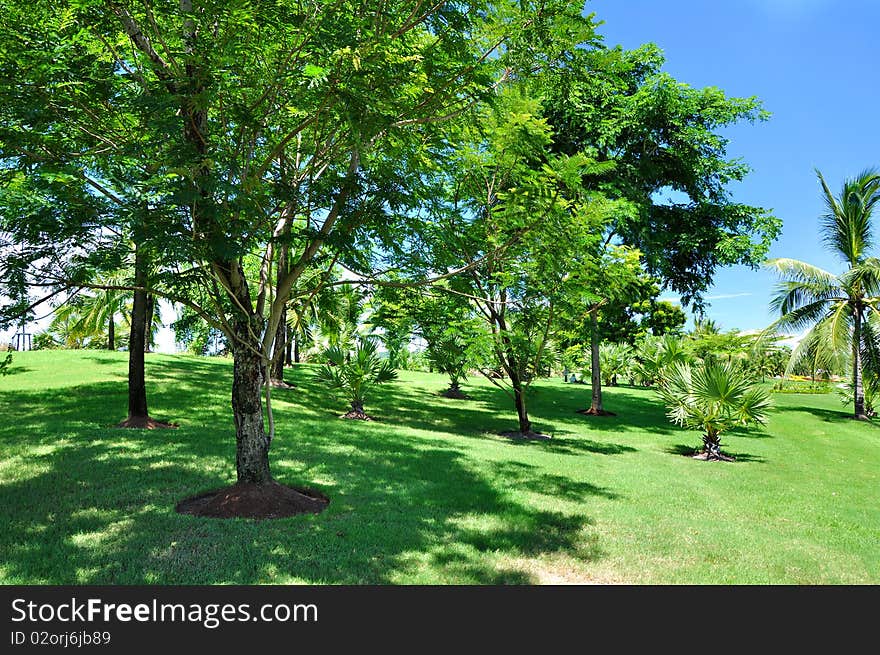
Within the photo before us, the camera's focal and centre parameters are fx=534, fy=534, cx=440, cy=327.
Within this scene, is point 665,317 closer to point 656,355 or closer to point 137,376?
point 656,355

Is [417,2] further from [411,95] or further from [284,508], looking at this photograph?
[284,508]

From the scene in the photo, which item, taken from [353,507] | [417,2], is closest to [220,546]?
[353,507]

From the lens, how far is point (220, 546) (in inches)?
207

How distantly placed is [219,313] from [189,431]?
18.2 feet

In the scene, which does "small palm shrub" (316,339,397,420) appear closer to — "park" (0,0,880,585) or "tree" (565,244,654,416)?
"park" (0,0,880,585)

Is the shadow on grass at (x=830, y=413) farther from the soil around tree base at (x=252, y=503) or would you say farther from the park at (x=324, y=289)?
the soil around tree base at (x=252, y=503)

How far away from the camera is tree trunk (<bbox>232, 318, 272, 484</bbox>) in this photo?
6547 millimetres

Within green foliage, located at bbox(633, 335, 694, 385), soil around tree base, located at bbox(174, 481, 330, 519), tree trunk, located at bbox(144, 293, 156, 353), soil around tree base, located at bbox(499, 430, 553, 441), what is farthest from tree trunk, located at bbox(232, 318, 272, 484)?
green foliage, located at bbox(633, 335, 694, 385)

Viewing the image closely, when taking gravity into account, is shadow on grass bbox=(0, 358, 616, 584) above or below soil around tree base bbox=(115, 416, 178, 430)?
below

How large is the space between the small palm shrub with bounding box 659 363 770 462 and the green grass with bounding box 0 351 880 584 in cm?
95

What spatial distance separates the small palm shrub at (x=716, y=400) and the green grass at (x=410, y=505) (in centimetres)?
95

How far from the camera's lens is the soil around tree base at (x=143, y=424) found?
35.8ft

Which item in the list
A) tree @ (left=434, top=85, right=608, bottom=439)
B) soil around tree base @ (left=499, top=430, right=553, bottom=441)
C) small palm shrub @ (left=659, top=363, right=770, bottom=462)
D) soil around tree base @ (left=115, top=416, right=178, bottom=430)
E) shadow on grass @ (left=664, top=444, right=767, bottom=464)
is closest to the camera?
tree @ (left=434, top=85, right=608, bottom=439)

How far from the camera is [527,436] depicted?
48.0 ft
